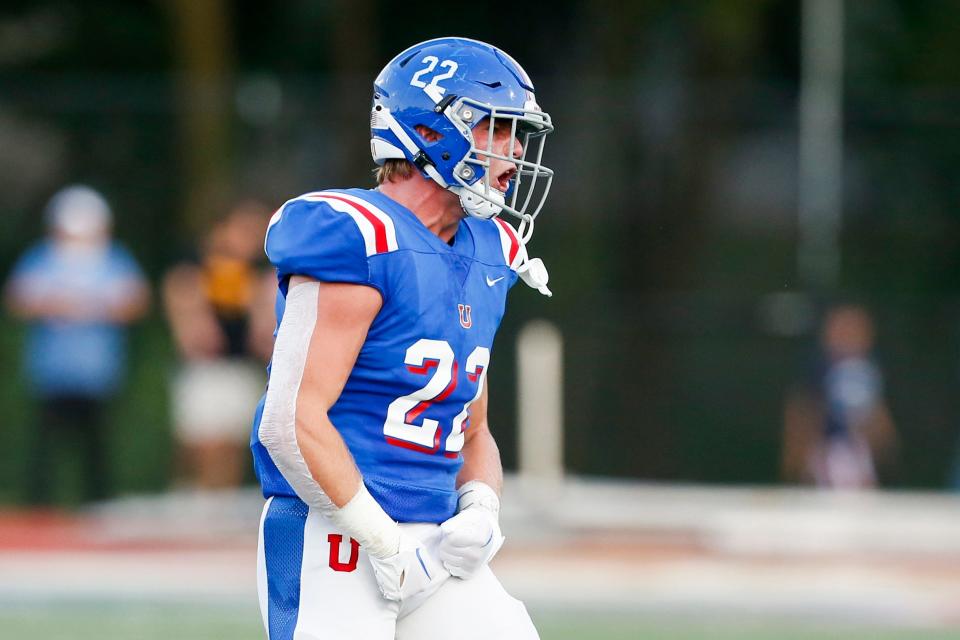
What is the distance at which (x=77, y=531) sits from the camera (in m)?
10.9

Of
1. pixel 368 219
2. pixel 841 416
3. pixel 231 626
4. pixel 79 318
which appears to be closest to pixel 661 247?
pixel 841 416

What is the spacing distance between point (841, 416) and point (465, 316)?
347 inches

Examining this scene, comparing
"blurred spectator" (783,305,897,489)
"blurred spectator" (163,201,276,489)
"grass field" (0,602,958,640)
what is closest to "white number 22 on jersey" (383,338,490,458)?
"grass field" (0,602,958,640)

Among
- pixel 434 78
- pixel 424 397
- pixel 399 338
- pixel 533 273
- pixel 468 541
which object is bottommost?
pixel 468 541

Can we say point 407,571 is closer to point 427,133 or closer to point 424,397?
point 424,397

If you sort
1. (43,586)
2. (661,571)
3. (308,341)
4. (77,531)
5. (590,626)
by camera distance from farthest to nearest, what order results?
1. (77,531)
2. (661,571)
3. (43,586)
4. (590,626)
5. (308,341)

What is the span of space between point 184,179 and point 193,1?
2470 mm

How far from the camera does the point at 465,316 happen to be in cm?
387

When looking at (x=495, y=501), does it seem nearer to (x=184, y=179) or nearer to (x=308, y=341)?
(x=308, y=341)

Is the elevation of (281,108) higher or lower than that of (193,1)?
lower

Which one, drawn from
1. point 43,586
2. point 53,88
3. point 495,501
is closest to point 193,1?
point 53,88

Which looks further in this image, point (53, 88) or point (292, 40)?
point (292, 40)

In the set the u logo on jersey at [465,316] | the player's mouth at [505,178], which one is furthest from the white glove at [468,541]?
the player's mouth at [505,178]

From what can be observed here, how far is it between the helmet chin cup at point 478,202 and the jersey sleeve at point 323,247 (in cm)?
30
